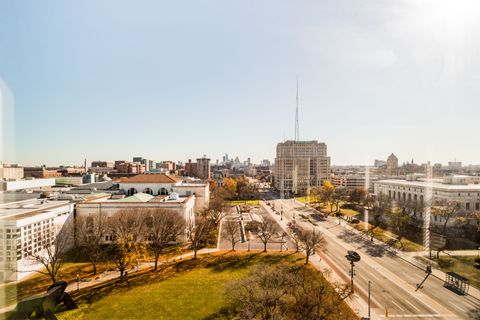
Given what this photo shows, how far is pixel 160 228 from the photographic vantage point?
795 inches

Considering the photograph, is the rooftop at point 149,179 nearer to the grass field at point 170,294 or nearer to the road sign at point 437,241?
the grass field at point 170,294

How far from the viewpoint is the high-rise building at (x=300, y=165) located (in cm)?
6956

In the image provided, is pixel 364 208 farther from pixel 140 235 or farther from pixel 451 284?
pixel 140 235

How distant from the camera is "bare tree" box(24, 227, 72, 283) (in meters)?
16.4

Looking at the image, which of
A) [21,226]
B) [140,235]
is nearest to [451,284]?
[140,235]

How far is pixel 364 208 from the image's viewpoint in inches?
1656

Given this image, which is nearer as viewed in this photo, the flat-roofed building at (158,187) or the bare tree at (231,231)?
the bare tree at (231,231)

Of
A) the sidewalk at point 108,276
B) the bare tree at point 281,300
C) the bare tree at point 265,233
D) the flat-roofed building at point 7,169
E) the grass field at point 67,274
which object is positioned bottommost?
the sidewalk at point 108,276

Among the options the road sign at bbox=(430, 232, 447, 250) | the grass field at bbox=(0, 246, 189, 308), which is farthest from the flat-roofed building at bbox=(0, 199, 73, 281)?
the road sign at bbox=(430, 232, 447, 250)

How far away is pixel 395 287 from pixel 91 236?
20.5 m

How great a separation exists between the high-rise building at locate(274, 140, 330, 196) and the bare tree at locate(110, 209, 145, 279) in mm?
49152

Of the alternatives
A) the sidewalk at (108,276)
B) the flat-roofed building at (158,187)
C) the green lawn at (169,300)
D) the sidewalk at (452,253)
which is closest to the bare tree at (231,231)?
the sidewalk at (108,276)

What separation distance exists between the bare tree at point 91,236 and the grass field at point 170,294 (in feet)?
11.2

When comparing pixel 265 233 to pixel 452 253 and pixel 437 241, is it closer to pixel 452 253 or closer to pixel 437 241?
pixel 452 253
